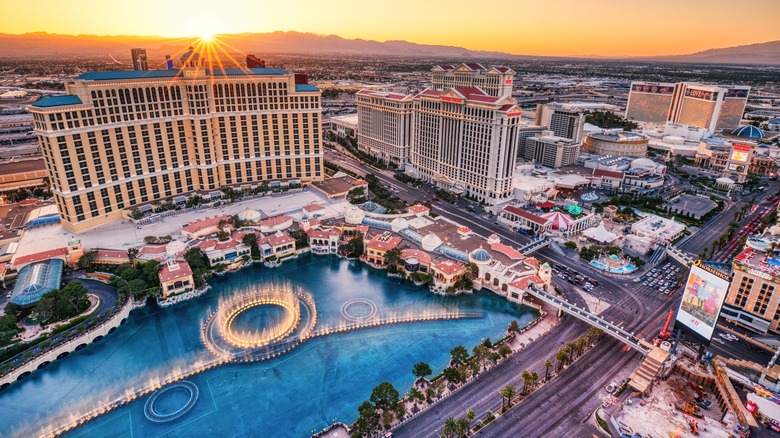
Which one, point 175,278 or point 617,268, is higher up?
point 175,278

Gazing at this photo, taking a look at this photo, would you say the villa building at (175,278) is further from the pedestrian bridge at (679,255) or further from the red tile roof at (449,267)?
the pedestrian bridge at (679,255)

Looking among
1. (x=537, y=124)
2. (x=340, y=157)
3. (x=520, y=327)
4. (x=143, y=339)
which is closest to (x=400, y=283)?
(x=520, y=327)

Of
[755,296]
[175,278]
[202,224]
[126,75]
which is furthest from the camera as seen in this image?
[126,75]

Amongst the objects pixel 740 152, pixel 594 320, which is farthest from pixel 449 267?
pixel 740 152

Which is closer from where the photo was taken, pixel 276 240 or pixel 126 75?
pixel 276 240

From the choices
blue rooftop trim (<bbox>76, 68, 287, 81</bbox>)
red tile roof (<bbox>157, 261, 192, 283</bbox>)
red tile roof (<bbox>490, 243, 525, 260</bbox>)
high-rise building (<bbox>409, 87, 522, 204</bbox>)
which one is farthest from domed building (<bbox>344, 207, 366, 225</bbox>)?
blue rooftop trim (<bbox>76, 68, 287, 81</bbox>)

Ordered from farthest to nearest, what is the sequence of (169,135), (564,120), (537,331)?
(564,120) < (169,135) < (537,331)

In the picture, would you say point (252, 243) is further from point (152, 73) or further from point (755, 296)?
point (755, 296)

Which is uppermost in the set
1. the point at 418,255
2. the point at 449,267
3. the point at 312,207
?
the point at 312,207
